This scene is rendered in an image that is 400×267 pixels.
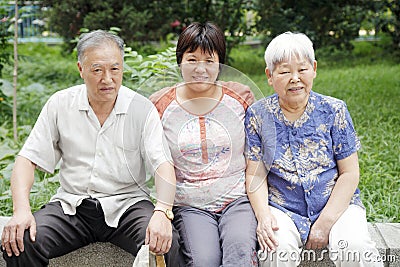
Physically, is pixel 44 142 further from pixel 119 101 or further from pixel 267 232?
pixel 267 232

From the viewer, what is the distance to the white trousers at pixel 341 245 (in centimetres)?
262

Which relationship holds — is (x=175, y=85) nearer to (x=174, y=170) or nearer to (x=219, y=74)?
(x=219, y=74)

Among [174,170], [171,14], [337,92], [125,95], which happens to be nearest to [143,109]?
[125,95]

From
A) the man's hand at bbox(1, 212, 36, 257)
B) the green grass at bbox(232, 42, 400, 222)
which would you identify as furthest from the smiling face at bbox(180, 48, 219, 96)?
the green grass at bbox(232, 42, 400, 222)

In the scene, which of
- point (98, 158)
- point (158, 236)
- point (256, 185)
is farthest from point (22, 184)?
point (256, 185)

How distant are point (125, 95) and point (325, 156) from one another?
0.95 meters

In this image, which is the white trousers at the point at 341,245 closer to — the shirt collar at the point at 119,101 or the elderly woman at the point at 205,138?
the elderly woman at the point at 205,138

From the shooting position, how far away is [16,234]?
8.52 feet

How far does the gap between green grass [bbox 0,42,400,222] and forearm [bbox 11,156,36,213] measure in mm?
941

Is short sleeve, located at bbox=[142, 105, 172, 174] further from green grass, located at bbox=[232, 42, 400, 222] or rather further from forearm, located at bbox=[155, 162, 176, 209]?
green grass, located at bbox=[232, 42, 400, 222]

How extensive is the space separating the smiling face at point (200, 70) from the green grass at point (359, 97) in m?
1.24

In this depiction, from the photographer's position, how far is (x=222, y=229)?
2.76 meters

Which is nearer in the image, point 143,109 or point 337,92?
point 143,109

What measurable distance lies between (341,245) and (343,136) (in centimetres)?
50
